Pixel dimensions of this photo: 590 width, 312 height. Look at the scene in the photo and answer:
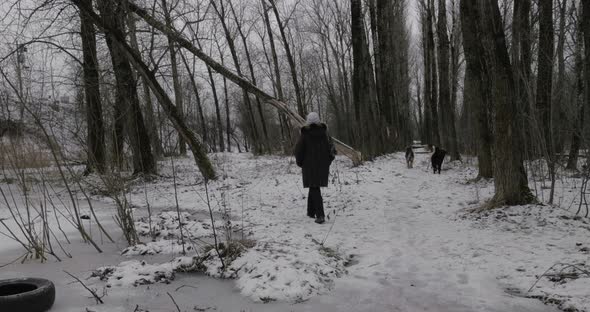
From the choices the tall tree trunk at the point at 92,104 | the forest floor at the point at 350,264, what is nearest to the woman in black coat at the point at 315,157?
the forest floor at the point at 350,264

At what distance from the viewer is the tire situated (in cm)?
290

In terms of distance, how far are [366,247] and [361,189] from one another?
421cm

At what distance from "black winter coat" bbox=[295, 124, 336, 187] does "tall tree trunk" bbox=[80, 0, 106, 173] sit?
9.36 ft

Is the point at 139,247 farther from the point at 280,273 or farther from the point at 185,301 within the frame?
the point at 280,273

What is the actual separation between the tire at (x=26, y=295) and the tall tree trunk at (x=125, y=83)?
603cm

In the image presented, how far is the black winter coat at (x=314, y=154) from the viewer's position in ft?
20.6

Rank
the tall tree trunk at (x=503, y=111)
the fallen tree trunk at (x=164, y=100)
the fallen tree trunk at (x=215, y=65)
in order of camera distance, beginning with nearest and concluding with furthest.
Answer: the tall tree trunk at (x=503, y=111) → the fallen tree trunk at (x=164, y=100) → the fallen tree trunk at (x=215, y=65)

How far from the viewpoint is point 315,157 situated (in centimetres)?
635

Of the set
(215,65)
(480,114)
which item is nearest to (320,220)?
(480,114)

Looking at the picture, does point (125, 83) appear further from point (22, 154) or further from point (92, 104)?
point (22, 154)

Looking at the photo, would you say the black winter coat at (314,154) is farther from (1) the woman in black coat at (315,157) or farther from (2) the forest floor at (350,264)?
(2) the forest floor at (350,264)

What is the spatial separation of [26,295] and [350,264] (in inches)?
115

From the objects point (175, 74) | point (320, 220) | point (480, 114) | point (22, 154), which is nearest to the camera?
point (22, 154)

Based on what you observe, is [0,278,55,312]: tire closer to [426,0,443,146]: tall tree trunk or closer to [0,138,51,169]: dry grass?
[0,138,51,169]: dry grass
